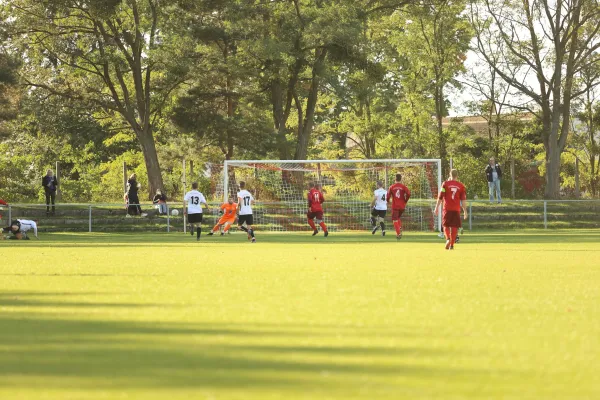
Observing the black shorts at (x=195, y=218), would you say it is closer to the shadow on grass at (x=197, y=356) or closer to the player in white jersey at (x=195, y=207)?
the player in white jersey at (x=195, y=207)

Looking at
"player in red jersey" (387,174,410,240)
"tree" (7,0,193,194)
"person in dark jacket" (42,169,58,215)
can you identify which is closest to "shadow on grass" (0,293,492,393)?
"player in red jersey" (387,174,410,240)

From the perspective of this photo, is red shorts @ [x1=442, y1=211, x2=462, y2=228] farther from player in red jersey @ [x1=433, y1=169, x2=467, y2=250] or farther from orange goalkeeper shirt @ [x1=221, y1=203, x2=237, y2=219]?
orange goalkeeper shirt @ [x1=221, y1=203, x2=237, y2=219]

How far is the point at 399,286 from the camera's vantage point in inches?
530

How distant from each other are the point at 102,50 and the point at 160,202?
7.61 meters

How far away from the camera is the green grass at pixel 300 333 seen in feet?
20.8

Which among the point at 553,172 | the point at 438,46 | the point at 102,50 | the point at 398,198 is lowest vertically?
the point at 398,198

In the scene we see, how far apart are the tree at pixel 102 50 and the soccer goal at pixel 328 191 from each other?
5549mm

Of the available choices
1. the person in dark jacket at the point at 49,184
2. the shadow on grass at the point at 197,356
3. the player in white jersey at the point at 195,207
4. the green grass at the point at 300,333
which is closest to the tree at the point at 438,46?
the person in dark jacket at the point at 49,184

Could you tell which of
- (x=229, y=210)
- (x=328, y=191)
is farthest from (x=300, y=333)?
(x=328, y=191)

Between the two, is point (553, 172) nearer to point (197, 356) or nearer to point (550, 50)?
point (550, 50)

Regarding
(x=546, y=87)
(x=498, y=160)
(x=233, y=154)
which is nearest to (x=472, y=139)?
(x=498, y=160)

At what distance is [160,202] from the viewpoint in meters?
44.7

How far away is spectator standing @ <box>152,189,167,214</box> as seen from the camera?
145 feet

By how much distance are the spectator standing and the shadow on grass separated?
114 feet
